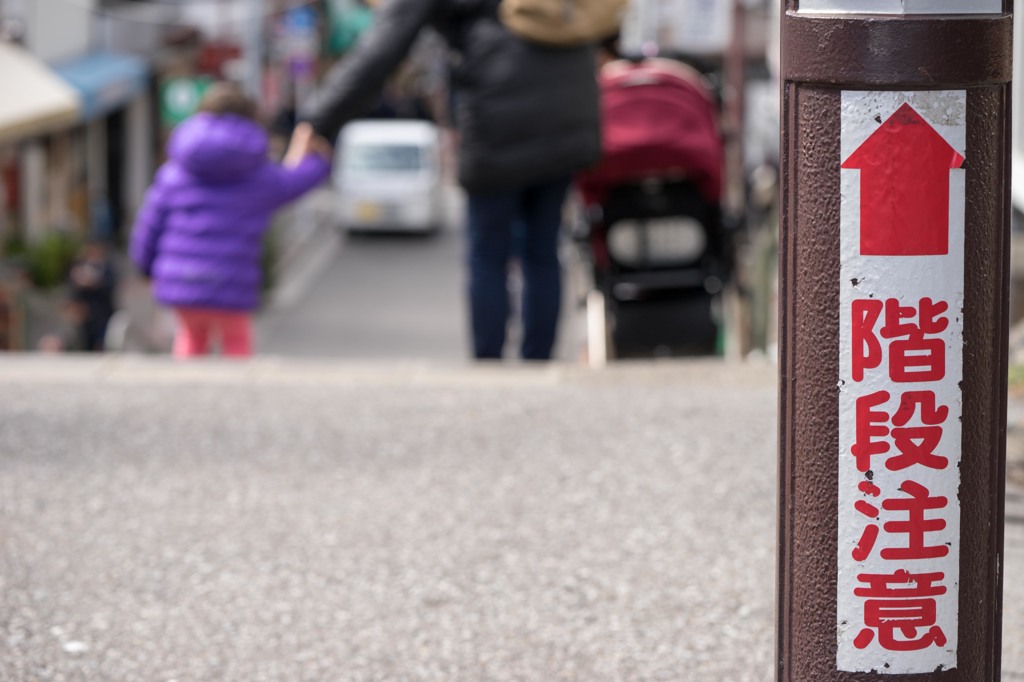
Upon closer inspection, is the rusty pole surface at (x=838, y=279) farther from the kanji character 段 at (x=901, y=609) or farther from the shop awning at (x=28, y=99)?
the shop awning at (x=28, y=99)

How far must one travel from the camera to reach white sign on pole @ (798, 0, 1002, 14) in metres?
2.40

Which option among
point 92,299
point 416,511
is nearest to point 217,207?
point 416,511

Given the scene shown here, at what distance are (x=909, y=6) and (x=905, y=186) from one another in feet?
0.78

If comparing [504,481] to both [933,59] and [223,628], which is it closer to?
[223,628]

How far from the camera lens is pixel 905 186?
2.39m

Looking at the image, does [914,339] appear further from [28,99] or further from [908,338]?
[28,99]

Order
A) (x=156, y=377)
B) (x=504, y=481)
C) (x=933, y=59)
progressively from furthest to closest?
1. (x=156, y=377)
2. (x=504, y=481)
3. (x=933, y=59)

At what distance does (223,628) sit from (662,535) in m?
1.21

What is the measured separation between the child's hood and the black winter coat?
80 cm

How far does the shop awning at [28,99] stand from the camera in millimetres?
18734

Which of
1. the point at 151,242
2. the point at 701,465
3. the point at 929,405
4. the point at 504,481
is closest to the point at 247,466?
the point at 504,481

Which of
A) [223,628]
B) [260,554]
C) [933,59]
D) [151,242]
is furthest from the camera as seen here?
[151,242]

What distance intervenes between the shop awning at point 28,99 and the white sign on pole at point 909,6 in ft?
53.3

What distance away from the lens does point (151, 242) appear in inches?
306
